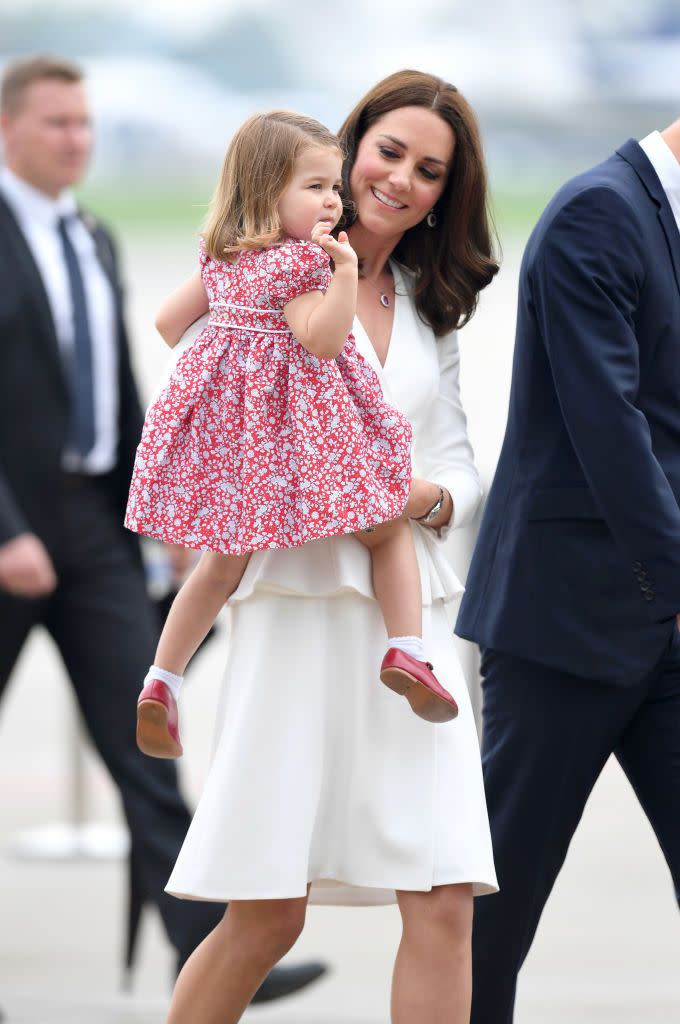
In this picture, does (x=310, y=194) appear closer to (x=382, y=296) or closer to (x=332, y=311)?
(x=332, y=311)

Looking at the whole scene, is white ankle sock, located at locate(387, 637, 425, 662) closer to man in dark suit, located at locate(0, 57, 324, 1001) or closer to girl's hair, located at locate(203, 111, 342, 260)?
girl's hair, located at locate(203, 111, 342, 260)

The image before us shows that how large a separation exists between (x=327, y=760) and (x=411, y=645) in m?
0.27

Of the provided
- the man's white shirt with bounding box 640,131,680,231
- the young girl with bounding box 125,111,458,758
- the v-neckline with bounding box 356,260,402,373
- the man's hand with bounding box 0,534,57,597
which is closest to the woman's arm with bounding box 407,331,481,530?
the v-neckline with bounding box 356,260,402,373

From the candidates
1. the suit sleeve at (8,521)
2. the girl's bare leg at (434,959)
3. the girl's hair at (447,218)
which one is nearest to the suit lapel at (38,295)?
the suit sleeve at (8,521)

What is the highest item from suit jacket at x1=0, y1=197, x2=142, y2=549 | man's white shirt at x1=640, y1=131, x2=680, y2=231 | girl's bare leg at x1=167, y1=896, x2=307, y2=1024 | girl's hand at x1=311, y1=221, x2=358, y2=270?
man's white shirt at x1=640, y1=131, x2=680, y2=231

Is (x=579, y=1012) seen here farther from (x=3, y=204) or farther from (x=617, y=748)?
(x=3, y=204)

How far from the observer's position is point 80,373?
183 inches

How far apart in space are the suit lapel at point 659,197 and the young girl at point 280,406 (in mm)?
526

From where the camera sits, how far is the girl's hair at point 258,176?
2879 mm

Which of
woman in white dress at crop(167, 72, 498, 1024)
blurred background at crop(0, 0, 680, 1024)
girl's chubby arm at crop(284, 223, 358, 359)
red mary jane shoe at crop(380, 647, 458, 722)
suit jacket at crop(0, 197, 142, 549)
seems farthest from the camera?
blurred background at crop(0, 0, 680, 1024)

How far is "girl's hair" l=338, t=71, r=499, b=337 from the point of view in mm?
3148

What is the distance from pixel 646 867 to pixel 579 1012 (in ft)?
5.52

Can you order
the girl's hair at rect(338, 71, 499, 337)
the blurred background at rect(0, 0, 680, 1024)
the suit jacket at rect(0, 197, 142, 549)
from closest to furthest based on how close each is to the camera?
the girl's hair at rect(338, 71, 499, 337) → the suit jacket at rect(0, 197, 142, 549) → the blurred background at rect(0, 0, 680, 1024)

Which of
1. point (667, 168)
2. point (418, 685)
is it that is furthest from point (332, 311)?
point (667, 168)
